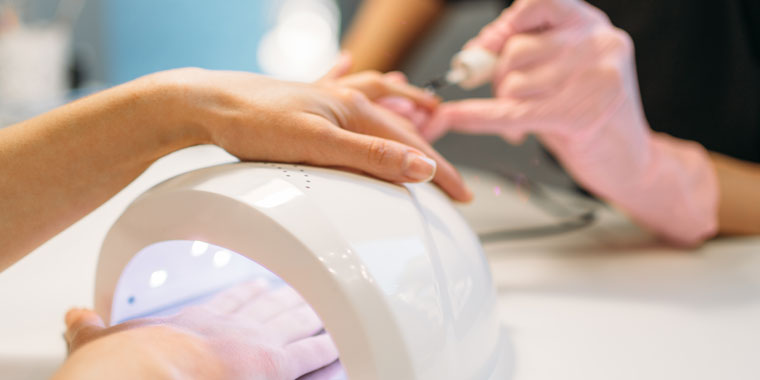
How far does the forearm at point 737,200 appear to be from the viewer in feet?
2.89

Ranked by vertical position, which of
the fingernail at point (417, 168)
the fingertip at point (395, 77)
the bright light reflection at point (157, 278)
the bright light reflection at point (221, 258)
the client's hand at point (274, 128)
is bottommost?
the bright light reflection at point (221, 258)

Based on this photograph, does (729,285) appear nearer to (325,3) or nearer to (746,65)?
(746,65)

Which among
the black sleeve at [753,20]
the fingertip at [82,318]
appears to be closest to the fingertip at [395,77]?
the fingertip at [82,318]

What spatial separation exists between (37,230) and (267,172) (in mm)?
200

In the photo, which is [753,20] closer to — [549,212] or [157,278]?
[549,212]

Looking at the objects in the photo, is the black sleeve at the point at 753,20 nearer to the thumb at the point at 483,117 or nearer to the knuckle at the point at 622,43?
the knuckle at the point at 622,43

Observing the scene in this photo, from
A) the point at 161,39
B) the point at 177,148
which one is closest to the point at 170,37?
the point at 161,39

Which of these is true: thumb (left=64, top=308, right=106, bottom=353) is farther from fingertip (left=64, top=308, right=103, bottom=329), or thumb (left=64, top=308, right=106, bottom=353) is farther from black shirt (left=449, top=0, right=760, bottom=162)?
black shirt (left=449, top=0, right=760, bottom=162)

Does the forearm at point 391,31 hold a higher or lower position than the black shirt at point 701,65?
higher

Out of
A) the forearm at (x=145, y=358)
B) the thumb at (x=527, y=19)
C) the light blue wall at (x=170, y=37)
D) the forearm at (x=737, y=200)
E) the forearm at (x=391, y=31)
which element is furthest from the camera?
the light blue wall at (x=170, y=37)

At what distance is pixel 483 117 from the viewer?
2.41 ft

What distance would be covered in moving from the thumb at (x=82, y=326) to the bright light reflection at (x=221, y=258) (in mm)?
124

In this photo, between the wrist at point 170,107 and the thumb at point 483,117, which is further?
the thumb at point 483,117

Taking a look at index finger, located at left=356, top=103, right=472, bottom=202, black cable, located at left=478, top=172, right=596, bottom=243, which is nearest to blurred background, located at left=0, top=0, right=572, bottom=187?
black cable, located at left=478, top=172, right=596, bottom=243
